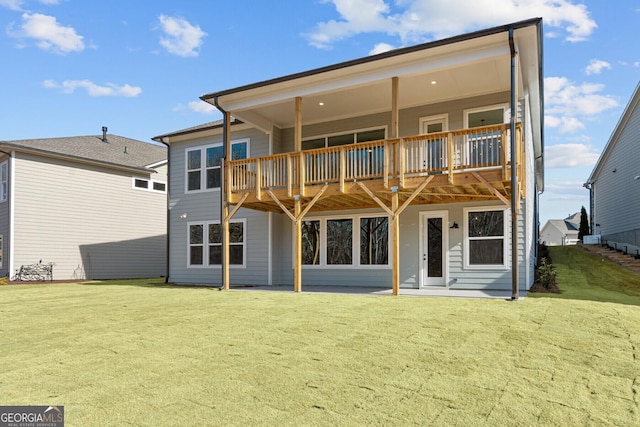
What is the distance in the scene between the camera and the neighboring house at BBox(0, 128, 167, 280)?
56.2 ft

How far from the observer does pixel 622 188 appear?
66.8 feet

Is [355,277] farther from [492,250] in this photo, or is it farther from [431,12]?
[431,12]

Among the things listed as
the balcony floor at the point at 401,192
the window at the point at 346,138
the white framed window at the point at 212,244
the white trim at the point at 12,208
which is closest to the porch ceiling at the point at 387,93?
the window at the point at 346,138

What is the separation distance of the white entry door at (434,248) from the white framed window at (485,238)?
1.83ft

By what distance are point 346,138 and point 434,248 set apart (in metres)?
4.30

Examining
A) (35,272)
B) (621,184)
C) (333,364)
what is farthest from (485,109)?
(35,272)

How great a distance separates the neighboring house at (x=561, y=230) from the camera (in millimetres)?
58500

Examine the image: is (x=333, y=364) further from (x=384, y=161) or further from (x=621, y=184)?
(x=621, y=184)

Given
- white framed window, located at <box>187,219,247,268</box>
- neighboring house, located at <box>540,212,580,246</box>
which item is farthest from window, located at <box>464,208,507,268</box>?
neighboring house, located at <box>540,212,580,246</box>

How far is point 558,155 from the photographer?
10744 cm

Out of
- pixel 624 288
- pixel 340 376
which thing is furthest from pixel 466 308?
pixel 624 288

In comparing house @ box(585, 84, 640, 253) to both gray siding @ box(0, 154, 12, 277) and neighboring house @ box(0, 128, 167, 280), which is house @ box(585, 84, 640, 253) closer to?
neighboring house @ box(0, 128, 167, 280)

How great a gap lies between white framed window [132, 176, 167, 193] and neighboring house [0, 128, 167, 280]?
5cm

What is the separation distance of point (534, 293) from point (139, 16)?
1468 cm
